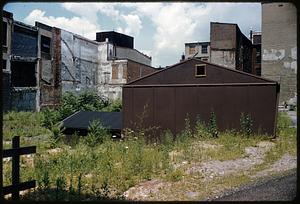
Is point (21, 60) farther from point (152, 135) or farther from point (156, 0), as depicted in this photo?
point (156, 0)

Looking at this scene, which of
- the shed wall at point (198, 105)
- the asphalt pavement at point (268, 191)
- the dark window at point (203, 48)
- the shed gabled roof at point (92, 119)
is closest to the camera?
the asphalt pavement at point (268, 191)

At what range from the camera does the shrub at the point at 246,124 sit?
12.1m

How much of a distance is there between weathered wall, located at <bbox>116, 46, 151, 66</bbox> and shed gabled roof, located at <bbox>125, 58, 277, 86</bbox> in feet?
76.1

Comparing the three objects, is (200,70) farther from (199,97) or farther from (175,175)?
(175,175)

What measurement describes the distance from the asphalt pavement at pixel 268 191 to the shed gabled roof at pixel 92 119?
803 cm

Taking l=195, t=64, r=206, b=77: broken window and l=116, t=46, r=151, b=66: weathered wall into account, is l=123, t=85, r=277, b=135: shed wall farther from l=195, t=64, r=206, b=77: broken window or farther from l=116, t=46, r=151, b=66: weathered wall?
l=116, t=46, r=151, b=66: weathered wall

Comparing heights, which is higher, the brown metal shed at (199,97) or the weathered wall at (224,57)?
the weathered wall at (224,57)

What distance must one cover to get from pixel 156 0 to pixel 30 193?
4226 mm

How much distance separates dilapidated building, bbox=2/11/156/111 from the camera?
22.0 meters

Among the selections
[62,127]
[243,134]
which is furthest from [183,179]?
[62,127]

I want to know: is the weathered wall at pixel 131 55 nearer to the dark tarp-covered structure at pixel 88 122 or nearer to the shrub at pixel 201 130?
the dark tarp-covered structure at pixel 88 122

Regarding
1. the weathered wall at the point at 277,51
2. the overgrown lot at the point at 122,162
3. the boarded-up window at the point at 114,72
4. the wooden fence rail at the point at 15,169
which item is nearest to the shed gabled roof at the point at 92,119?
the overgrown lot at the point at 122,162

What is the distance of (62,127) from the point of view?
42.9ft

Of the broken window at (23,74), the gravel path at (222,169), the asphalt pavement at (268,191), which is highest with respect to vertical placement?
the broken window at (23,74)
